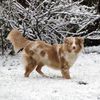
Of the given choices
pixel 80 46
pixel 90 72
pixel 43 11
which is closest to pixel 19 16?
pixel 43 11

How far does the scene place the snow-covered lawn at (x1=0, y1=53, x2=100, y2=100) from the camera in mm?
9484

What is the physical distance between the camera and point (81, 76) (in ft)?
40.3

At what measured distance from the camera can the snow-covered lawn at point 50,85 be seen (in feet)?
31.1

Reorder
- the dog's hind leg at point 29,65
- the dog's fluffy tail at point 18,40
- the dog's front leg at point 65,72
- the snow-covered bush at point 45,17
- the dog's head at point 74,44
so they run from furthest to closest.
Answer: the snow-covered bush at point 45,17 → the dog's fluffy tail at point 18,40 → the dog's hind leg at point 29,65 → the dog's front leg at point 65,72 → the dog's head at point 74,44

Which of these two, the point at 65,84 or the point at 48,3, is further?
the point at 48,3

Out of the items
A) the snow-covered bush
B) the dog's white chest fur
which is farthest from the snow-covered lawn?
the snow-covered bush

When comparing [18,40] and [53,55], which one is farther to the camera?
[18,40]

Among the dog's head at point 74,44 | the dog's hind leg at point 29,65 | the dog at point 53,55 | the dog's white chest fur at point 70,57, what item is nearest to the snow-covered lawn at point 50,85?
the dog's hind leg at point 29,65

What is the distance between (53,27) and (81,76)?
5.88 metres

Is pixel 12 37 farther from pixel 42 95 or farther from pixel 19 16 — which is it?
pixel 19 16

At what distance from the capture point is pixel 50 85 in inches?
417

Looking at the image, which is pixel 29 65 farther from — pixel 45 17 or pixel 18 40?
pixel 45 17

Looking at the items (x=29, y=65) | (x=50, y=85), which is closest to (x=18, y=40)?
(x=29, y=65)

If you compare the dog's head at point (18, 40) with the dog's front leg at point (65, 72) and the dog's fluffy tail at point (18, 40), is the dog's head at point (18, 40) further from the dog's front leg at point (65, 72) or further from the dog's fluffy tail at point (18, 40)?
the dog's front leg at point (65, 72)
